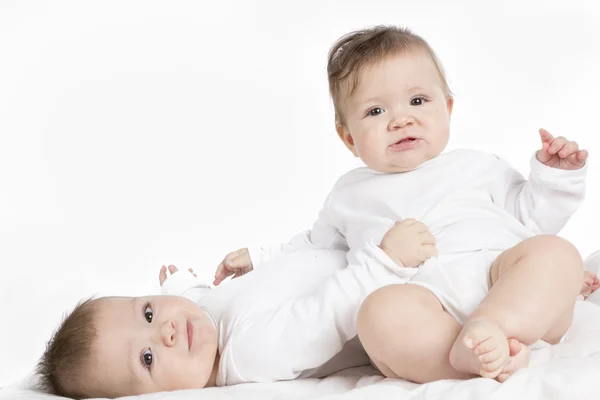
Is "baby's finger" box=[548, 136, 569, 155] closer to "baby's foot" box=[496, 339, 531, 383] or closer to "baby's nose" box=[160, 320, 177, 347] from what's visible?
"baby's foot" box=[496, 339, 531, 383]

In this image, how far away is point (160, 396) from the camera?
1.81 m

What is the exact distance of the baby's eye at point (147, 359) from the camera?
76.2 inches

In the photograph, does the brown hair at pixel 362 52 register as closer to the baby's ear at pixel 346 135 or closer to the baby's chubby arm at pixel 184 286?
the baby's ear at pixel 346 135

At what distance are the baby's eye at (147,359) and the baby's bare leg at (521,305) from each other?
660mm

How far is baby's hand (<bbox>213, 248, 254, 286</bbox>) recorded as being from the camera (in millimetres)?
2655

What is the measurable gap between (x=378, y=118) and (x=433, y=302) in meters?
0.59

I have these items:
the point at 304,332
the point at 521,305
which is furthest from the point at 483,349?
the point at 304,332

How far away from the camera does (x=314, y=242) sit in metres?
2.60

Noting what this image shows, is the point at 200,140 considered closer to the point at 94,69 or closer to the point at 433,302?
the point at 94,69

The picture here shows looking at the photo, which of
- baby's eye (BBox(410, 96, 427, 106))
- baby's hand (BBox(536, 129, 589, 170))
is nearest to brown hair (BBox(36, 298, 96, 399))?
baby's eye (BBox(410, 96, 427, 106))

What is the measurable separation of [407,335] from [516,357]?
8.3 inches

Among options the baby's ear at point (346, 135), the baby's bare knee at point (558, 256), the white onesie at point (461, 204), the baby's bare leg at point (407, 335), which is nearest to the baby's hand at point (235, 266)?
the white onesie at point (461, 204)

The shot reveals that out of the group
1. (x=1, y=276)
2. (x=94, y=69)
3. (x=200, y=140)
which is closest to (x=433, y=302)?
(x=1, y=276)

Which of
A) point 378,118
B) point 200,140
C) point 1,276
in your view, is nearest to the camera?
point 378,118
